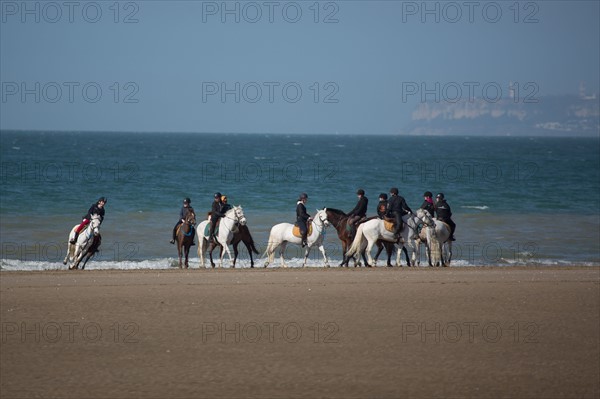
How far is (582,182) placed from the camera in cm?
7312

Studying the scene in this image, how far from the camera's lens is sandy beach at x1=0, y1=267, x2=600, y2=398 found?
13.1 m

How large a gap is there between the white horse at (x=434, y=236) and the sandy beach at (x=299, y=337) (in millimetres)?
3182

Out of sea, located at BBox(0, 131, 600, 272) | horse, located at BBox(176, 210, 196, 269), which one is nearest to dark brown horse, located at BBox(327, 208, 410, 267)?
sea, located at BBox(0, 131, 600, 272)

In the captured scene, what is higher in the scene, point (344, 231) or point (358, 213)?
point (358, 213)

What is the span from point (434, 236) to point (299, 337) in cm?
1069

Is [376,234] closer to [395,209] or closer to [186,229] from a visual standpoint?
[395,209]

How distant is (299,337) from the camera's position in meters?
15.8

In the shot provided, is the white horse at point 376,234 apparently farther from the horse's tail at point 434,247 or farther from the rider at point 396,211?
the horse's tail at point 434,247

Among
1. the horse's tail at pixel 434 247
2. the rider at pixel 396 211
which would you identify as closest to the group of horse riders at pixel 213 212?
the rider at pixel 396 211

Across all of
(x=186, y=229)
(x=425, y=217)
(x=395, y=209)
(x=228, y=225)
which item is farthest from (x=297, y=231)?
(x=425, y=217)

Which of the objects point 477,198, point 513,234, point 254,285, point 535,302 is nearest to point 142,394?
point 254,285

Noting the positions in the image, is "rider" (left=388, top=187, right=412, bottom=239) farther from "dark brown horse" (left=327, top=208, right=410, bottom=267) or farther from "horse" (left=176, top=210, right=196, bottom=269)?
"horse" (left=176, top=210, right=196, bottom=269)

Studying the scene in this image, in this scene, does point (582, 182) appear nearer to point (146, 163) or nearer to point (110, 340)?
point (146, 163)

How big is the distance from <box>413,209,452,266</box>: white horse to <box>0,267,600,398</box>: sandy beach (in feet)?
10.4
